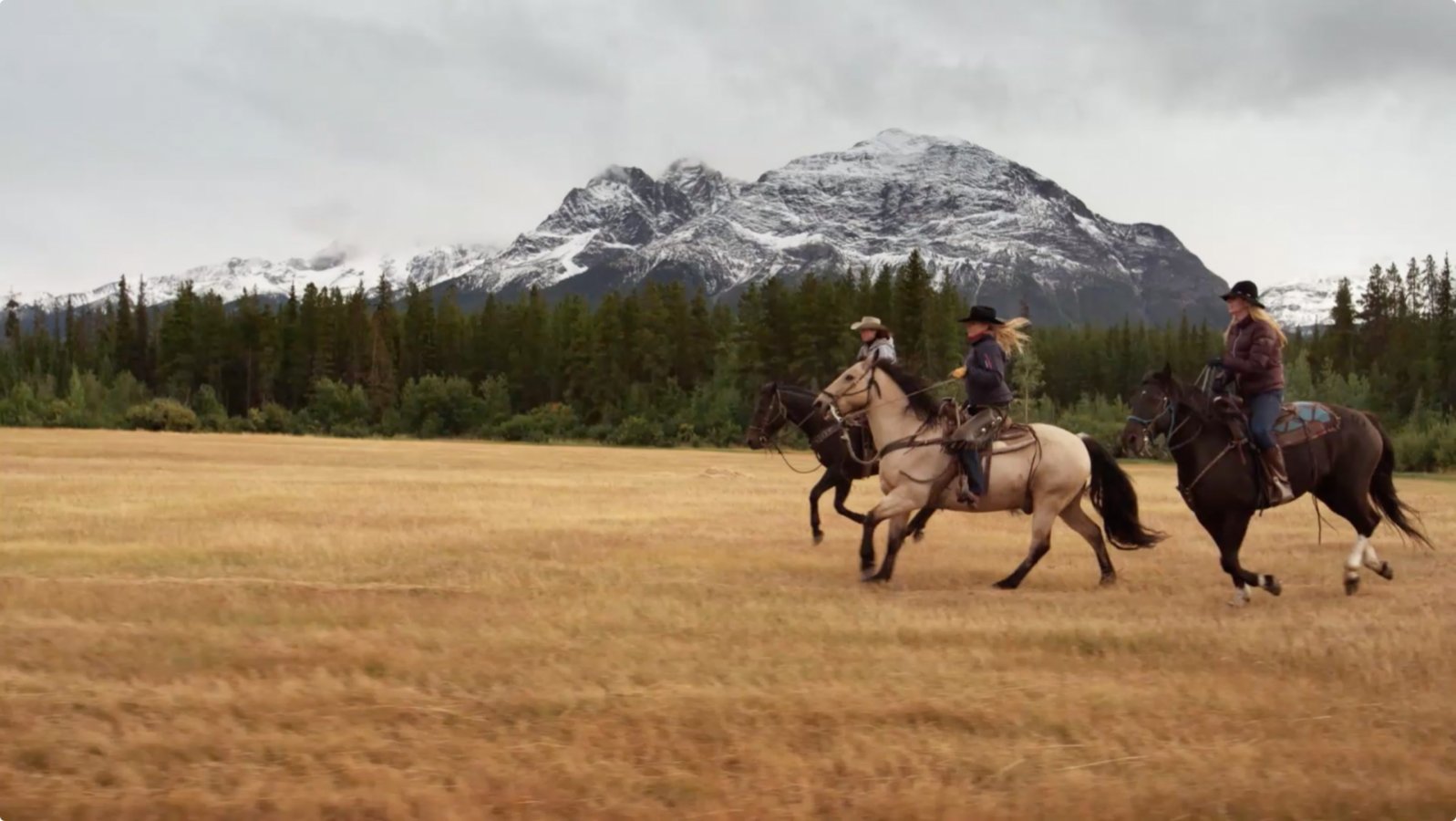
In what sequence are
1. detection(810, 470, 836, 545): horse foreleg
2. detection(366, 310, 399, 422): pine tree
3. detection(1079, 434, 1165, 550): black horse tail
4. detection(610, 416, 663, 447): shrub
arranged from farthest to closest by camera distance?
detection(366, 310, 399, 422): pine tree → detection(610, 416, 663, 447): shrub → detection(810, 470, 836, 545): horse foreleg → detection(1079, 434, 1165, 550): black horse tail

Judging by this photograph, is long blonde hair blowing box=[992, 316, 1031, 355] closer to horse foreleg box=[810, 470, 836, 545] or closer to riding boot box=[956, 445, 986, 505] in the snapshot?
riding boot box=[956, 445, 986, 505]

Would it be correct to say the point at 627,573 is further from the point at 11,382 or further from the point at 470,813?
the point at 11,382

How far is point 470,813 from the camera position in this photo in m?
5.00

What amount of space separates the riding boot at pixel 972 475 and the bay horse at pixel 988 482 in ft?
0.34

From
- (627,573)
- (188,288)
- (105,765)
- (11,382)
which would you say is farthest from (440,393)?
(105,765)

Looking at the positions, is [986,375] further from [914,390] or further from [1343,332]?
[1343,332]

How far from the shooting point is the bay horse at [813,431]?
14.8m

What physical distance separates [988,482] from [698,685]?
572cm

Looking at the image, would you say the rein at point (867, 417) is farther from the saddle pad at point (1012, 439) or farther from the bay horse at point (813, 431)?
the bay horse at point (813, 431)

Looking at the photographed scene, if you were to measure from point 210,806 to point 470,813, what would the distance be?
4.09ft

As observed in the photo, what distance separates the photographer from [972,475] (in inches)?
457

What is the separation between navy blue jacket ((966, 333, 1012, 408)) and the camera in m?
11.7

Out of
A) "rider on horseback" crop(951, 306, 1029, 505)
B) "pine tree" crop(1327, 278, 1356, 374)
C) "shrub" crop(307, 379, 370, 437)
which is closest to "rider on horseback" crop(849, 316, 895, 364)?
"rider on horseback" crop(951, 306, 1029, 505)

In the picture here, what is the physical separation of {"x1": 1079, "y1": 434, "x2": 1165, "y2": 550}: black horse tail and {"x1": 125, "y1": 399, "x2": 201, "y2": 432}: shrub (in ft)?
251
